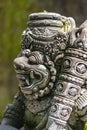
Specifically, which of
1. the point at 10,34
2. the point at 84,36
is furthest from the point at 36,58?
the point at 10,34

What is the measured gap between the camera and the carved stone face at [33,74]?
3424 mm

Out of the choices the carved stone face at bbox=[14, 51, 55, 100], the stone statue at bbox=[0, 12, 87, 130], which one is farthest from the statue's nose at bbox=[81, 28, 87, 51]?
the carved stone face at bbox=[14, 51, 55, 100]

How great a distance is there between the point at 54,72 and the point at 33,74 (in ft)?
0.37

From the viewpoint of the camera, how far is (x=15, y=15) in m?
8.71

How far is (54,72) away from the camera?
342 centimetres

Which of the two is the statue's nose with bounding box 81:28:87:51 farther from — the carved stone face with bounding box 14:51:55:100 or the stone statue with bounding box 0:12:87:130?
the carved stone face with bounding box 14:51:55:100

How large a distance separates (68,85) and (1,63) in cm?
543

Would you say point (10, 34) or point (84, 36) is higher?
point (84, 36)

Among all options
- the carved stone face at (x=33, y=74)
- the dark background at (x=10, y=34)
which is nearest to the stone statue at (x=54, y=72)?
the carved stone face at (x=33, y=74)

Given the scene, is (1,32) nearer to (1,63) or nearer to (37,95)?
(1,63)

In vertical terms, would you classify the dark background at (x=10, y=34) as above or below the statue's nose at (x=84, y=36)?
below

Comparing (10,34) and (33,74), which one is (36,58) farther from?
(10,34)

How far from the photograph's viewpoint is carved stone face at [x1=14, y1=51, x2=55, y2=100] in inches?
135

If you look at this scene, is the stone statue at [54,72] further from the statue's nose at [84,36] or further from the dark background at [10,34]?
the dark background at [10,34]
